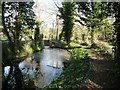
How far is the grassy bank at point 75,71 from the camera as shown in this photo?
128 inches

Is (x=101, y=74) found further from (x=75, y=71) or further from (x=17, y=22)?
(x=17, y=22)

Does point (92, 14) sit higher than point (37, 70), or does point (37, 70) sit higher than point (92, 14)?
point (92, 14)

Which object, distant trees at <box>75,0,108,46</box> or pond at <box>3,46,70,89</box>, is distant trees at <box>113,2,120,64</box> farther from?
pond at <box>3,46,70,89</box>

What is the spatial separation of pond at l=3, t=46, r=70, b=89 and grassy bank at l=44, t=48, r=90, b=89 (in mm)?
142

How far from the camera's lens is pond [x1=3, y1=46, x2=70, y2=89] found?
3.40 meters

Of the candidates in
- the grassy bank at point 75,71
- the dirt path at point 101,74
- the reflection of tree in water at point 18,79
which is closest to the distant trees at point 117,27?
the dirt path at point 101,74

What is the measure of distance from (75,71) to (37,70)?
64cm

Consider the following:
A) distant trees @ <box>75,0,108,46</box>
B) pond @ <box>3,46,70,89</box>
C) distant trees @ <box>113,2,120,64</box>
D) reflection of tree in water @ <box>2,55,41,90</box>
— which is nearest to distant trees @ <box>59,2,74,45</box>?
distant trees @ <box>75,0,108,46</box>

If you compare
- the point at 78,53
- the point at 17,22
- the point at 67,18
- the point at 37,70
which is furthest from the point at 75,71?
the point at 17,22

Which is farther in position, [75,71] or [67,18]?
[67,18]

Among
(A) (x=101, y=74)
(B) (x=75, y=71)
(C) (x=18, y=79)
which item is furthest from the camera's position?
(B) (x=75, y=71)

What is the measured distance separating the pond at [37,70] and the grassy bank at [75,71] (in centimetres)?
14

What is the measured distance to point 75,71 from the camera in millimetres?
3770

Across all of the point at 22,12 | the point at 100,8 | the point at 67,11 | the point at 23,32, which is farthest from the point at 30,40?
the point at 100,8
